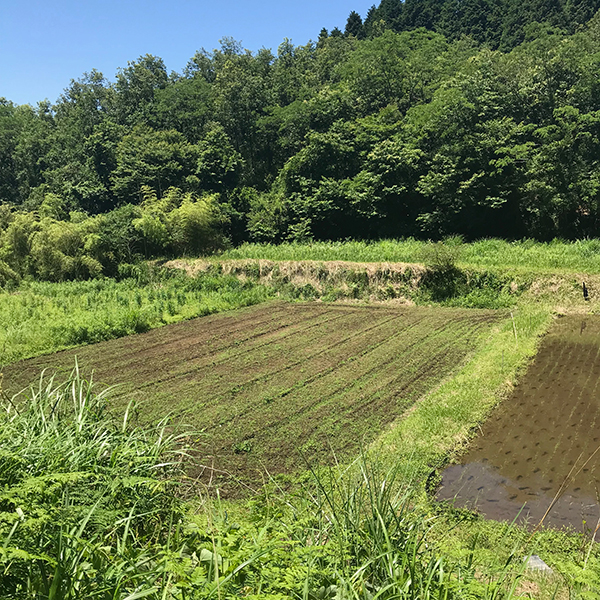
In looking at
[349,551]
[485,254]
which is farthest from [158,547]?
[485,254]

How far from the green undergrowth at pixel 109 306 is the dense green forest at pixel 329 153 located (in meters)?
3.45

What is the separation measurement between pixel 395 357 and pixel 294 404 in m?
3.02

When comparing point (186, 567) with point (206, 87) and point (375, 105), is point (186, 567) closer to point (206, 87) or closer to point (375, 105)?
point (375, 105)

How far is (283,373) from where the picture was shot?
29.4 feet

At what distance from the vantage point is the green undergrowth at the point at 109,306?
37.5 ft

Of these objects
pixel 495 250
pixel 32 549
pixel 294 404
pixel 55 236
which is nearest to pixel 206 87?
pixel 55 236

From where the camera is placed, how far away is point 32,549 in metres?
1.83

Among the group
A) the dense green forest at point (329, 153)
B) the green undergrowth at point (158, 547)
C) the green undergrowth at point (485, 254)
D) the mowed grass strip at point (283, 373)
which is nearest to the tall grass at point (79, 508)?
the green undergrowth at point (158, 547)

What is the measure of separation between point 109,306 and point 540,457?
40.5 feet

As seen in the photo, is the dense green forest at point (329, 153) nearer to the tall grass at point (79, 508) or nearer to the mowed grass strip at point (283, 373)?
the mowed grass strip at point (283, 373)

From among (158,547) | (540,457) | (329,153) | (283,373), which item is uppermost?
(329,153)

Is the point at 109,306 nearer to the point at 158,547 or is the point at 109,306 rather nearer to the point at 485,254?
the point at 485,254

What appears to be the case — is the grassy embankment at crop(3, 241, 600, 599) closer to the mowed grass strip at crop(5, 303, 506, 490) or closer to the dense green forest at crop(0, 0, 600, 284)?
the mowed grass strip at crop(5, 303, 506, 490)

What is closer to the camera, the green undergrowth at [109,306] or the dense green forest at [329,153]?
the green undergrowth at [109,306]
